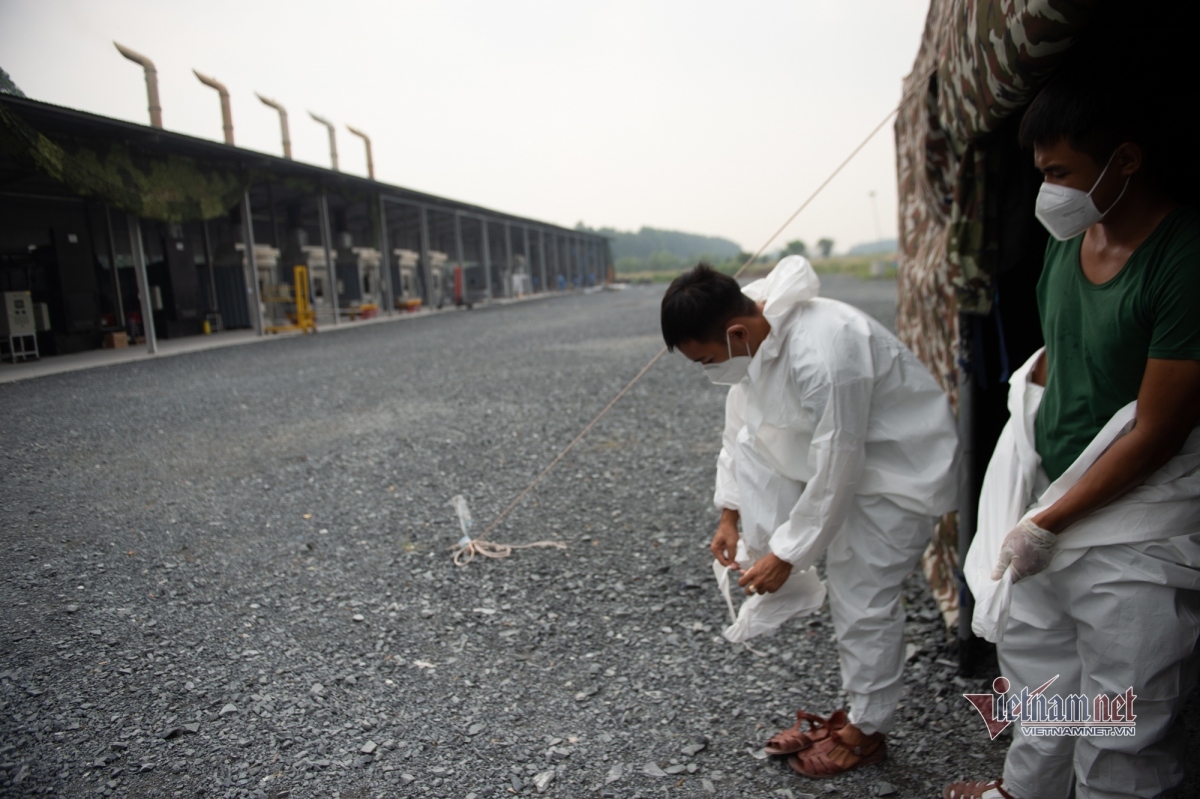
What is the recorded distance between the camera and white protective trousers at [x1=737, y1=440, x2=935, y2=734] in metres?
2.16

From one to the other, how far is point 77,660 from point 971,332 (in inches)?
148

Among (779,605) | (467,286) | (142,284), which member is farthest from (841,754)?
(467,286)

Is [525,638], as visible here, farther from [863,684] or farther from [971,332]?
[971,332]

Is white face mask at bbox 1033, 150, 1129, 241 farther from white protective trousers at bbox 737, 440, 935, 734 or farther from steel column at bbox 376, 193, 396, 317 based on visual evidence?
steel column at bbox 376, 193, 396, 317

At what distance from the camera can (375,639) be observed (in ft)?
10.6

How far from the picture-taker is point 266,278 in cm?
1934

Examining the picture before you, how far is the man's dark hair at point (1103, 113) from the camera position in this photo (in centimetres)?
151

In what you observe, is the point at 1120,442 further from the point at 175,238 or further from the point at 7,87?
the point at 175,238

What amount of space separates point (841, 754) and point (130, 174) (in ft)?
42.4

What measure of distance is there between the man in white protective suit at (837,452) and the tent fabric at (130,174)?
2.62m

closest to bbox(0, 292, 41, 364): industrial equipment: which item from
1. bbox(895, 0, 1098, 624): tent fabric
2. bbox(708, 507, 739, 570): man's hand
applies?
bbox(708, 507, 739, 570): man's hand

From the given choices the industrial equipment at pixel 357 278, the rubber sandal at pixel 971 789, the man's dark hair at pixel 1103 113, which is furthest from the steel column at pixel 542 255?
the man's dark hair at pixel 1103 113

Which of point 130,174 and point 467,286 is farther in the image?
point 467,286

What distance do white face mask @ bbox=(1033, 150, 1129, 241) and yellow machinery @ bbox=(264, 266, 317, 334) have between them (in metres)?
19.3
